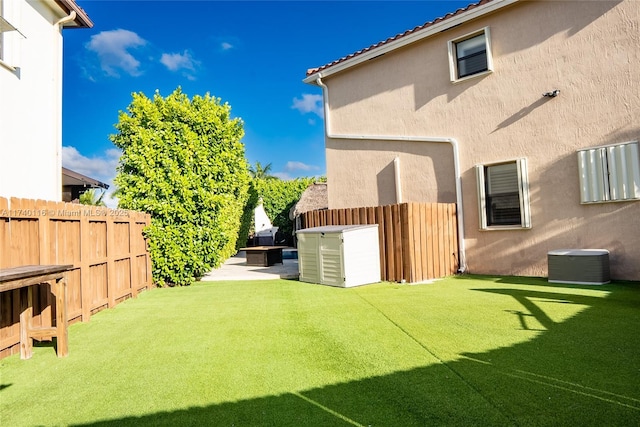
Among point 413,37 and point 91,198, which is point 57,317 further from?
point 91,198

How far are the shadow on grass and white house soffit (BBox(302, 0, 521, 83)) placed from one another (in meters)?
8.11

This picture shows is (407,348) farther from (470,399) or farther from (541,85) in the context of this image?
(541,85)

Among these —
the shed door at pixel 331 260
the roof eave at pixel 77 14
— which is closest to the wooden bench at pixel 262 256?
the shed door at pixel 331 260

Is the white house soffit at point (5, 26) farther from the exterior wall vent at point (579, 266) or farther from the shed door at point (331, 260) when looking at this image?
the exterior wall vent at point (579, 266)

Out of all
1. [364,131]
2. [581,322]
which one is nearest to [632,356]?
[581,322]

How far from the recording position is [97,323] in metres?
5.54

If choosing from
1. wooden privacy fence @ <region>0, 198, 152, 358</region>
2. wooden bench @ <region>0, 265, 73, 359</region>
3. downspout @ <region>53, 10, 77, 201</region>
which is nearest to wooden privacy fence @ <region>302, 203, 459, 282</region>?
wooden privacy fence @ <region>0, 198, 152, 358</region>

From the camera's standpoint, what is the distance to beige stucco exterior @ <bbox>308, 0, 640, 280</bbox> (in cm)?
740

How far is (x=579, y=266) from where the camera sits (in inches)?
280

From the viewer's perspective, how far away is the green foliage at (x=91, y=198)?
844 inches

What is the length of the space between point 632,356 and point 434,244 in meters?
5.59

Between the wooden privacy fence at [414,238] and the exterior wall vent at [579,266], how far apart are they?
2.23m

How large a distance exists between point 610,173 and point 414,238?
3.96 metres

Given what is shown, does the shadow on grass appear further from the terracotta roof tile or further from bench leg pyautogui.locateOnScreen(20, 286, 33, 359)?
the terracotta roof tile
